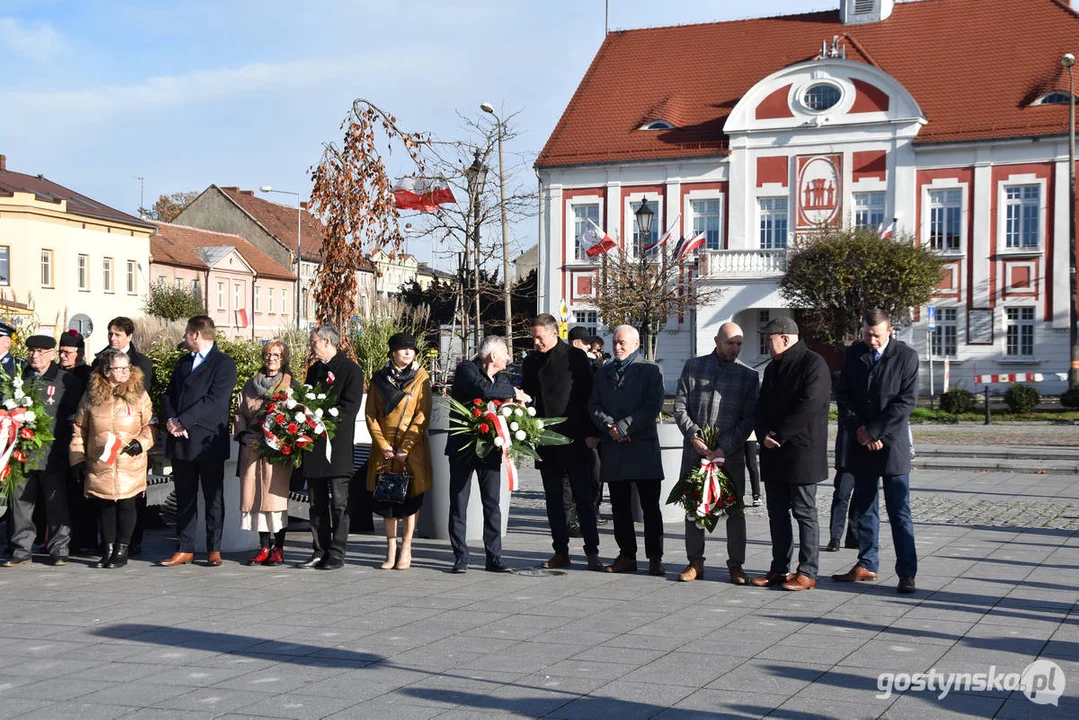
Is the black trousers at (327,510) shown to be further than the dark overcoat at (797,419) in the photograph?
Yes

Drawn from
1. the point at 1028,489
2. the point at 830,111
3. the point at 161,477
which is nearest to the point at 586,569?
the point at 161,477

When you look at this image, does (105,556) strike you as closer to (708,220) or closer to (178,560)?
(178,560)

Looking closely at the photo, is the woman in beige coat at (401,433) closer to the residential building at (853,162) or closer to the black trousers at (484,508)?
the black trousers at (484,508)

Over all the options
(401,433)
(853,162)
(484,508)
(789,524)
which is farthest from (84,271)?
(789,524)

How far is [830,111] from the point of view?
139 feet

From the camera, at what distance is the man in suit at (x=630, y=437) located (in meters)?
9.33

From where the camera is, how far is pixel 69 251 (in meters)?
54.1

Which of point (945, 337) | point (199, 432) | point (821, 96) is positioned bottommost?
point (199, 432)

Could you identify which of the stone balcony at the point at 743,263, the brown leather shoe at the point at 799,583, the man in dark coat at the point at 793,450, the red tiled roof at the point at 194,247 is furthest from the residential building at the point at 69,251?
the brown leather shoe at the point at 799,583

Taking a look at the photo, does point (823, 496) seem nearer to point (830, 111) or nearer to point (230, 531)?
point (230, 531)

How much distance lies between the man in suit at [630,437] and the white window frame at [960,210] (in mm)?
34117

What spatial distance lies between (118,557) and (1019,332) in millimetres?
36651

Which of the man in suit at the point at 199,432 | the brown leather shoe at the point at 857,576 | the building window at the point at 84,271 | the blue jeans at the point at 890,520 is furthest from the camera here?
the building window at the point at 84,271

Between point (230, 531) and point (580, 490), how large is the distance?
3103mm
